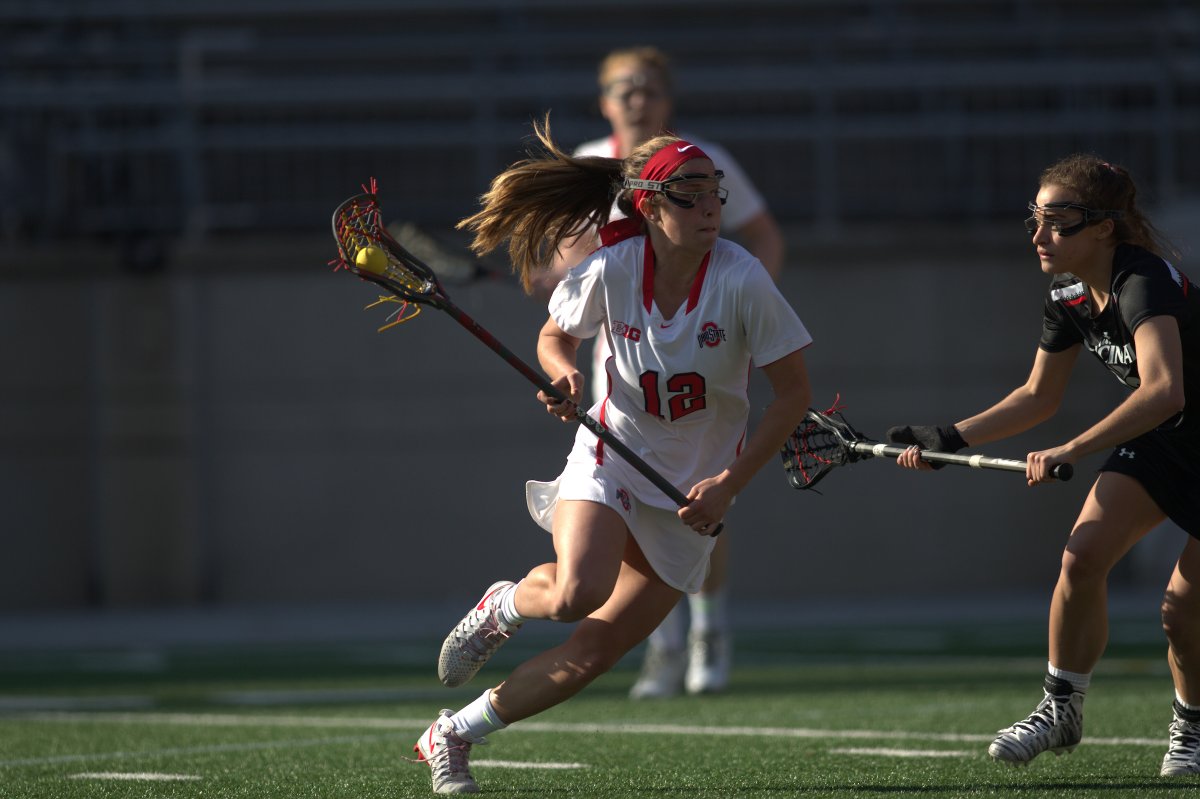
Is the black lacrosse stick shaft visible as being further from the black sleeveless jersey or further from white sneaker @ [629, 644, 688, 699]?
white sneaker @ [629, 644, 688, 699]

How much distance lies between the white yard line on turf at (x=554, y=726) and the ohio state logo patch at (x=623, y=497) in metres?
1.32

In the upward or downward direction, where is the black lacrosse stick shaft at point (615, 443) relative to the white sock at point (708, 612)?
upward

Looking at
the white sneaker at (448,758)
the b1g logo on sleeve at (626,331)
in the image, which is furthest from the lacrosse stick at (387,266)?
the white sneaker at (448,758)

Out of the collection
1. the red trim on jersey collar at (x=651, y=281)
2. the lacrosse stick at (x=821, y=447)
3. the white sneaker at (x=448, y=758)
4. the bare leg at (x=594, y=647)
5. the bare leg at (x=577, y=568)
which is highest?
the red trim on jersey collar at (x=651, y=281)

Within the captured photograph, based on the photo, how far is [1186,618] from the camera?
4.14 meters

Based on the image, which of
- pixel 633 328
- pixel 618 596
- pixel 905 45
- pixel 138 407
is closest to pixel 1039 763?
pixel 618 596

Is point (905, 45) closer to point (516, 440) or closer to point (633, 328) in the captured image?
point (516, 440)

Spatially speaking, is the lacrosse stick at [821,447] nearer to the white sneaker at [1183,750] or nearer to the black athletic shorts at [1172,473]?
the black athletic shorts at [1172,473]

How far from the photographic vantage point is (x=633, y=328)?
13.9ft

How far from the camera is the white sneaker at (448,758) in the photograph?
4074 millimetres

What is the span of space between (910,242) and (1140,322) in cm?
839

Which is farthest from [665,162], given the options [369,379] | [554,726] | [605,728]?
[369,379]

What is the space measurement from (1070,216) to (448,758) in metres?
1.98

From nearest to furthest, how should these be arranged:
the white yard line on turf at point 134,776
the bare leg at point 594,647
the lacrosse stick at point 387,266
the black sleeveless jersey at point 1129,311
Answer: the black sleeveless jersey at point 1129,311
the bare leg at point 594,647
the lacrosse stick at point 387,266
the white yard line on turf at point 134,776
